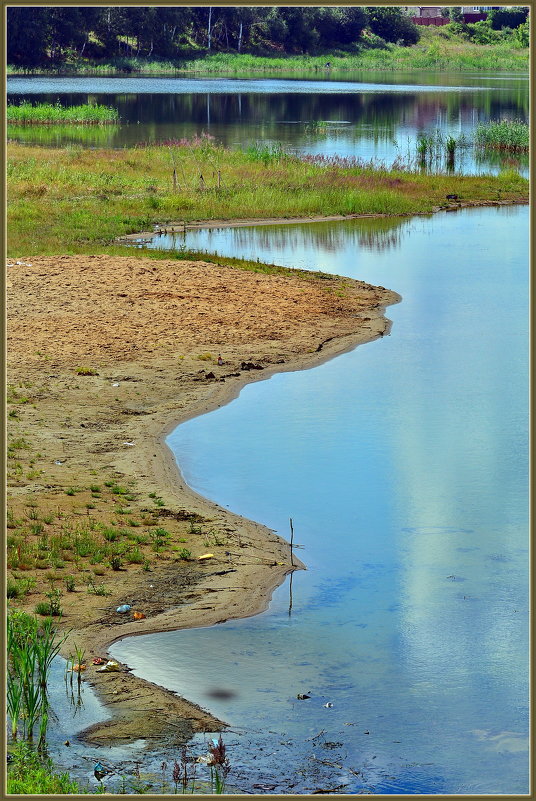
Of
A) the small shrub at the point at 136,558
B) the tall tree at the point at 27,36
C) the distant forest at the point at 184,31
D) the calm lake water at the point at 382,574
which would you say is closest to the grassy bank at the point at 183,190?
the calm lake water at the point at 382,574

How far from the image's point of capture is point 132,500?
12250 millimetres

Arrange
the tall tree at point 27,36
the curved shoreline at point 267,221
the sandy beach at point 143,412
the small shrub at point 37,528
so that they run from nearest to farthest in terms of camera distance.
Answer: the sandy beach at point 143,412 < the small shrub at point 37,528 < the curved shoreline at point 267,221 < the tall tree at point 27,36

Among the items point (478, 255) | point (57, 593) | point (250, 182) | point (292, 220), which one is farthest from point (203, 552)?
point (250, 182)

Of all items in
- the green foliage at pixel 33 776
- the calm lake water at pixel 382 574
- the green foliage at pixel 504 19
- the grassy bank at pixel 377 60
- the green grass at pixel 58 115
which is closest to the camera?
the green foliage at pixel 33 776

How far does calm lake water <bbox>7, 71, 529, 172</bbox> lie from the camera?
167ft

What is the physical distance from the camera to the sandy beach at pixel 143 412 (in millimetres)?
9766

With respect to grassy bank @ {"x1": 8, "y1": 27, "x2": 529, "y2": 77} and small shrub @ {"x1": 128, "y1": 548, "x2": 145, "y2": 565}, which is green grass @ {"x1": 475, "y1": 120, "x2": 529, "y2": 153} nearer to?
small shrub @ {"x1": 128, "y1": 548, "x2": 145, "y2": 565}

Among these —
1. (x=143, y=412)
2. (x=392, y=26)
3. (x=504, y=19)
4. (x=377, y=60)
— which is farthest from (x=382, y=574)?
(x=504, y=19)

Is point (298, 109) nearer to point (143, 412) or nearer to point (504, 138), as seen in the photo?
point (504, 138)

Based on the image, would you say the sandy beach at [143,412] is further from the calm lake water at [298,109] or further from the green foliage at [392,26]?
the green foliage at [392,26]

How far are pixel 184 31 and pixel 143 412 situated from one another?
314 ft

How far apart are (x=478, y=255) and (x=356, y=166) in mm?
12905

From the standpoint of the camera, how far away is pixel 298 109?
7256cm

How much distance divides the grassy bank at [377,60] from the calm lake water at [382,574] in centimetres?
8602
